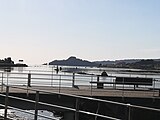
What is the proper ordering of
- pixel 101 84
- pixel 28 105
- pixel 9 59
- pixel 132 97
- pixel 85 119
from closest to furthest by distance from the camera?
pixel 28 105, pixel 132 97, pixel 85 119, pixel 101 84, pixel 9 59

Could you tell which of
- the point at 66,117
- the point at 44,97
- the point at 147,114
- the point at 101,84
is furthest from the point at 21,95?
the point at 101,84

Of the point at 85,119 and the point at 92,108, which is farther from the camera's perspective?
the point at 85,119

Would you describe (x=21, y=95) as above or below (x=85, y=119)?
above

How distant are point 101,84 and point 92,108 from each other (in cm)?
766

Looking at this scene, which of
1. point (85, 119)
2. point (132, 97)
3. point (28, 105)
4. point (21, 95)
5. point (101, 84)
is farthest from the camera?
point (101, 84)

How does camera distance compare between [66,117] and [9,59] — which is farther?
[9,59]

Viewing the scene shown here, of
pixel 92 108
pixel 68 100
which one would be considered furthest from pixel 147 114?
pixel 68 100

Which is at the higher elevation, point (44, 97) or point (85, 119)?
point (44, 97)

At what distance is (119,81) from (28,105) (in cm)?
1061

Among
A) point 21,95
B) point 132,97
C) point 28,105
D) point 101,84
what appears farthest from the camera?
point 101,84

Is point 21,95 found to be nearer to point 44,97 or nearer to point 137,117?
point 44,97

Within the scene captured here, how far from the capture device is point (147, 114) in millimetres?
20281

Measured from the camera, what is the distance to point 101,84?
27656mm

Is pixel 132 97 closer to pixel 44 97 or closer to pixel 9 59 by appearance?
pixel 44 97
